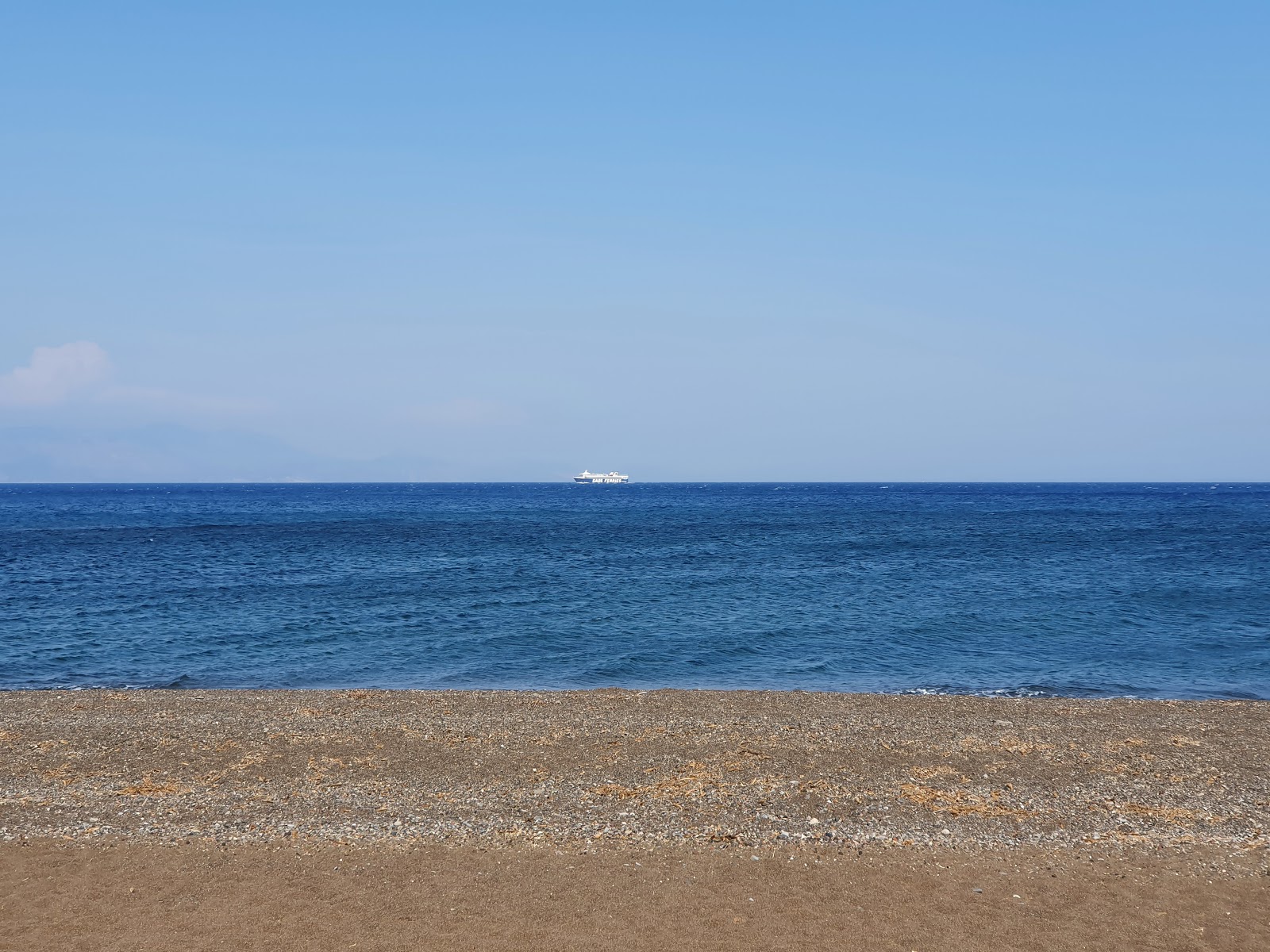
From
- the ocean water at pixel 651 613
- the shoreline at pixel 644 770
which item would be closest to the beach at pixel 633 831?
the shoreline at pixel 644 770

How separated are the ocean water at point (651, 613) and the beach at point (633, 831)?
8.74 metres

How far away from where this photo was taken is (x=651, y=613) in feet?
135

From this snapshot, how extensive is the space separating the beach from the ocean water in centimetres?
874

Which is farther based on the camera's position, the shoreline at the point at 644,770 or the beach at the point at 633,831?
the shoreline at the point at 644,770

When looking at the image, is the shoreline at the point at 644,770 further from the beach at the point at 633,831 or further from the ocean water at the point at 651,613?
the ocean water at the point at 651,613

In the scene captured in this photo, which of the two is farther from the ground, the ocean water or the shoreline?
the shoreline

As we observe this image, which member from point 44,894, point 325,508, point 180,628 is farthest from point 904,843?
point 325,508

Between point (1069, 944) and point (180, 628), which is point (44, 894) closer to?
point (1069, 944)

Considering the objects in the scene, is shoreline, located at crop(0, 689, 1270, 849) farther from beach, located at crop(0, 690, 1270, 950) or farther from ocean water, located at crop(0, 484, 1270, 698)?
ocean water, located at crop(0, 484, 1270, 698)

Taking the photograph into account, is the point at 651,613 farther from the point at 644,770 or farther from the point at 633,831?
the point at 633,831

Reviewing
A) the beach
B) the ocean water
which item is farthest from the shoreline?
the ocean water

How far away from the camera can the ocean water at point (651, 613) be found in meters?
29.5

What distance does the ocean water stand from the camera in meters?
29.5

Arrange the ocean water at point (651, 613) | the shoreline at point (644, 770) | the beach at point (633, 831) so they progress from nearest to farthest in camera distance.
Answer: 1. the beach at point (633, 831)
2. the shoreline at point (644, 770)
3. the ocean water at point (651, 613)
